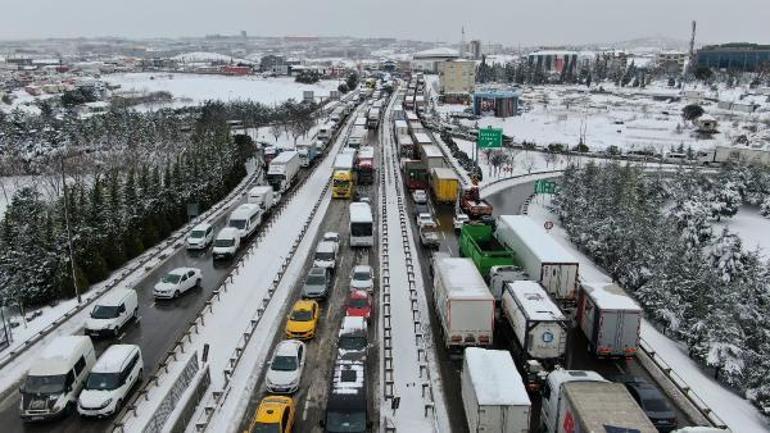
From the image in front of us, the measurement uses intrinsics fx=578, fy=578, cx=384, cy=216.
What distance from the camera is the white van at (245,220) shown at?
3594 cm

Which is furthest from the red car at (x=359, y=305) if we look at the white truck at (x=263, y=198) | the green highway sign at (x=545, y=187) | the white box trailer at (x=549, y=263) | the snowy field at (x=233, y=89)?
the snowy field at (x=233, y=89)

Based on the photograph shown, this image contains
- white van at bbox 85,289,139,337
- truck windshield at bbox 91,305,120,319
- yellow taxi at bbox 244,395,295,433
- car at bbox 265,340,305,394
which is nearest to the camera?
yellow taxi at bbox 244,395,295,433

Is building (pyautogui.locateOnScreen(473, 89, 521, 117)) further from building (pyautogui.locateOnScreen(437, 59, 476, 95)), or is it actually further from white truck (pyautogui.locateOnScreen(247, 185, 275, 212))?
white truck (pyautogui.locateOnScreen(247, 185, 275, 212))

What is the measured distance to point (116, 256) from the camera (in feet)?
108

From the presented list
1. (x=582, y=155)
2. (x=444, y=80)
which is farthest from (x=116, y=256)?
(x=444, y=80)

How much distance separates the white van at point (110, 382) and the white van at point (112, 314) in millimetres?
4219

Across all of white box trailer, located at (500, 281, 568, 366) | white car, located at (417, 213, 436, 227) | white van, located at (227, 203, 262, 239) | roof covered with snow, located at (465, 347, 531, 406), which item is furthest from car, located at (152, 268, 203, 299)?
white box trailer, located at (500, 281, 568, 366)

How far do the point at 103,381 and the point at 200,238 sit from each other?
17.2 meters

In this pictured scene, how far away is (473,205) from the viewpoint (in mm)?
41469

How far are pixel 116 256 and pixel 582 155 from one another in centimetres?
6133

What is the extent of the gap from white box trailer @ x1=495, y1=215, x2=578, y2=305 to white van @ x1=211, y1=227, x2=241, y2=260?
16.0 metres

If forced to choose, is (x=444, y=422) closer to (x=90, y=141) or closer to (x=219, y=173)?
(x=219, y=173)

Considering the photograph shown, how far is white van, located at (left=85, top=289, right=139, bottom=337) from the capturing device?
2319 centimetres

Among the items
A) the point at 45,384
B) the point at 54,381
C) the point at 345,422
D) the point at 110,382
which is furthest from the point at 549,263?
the point at 45,384
